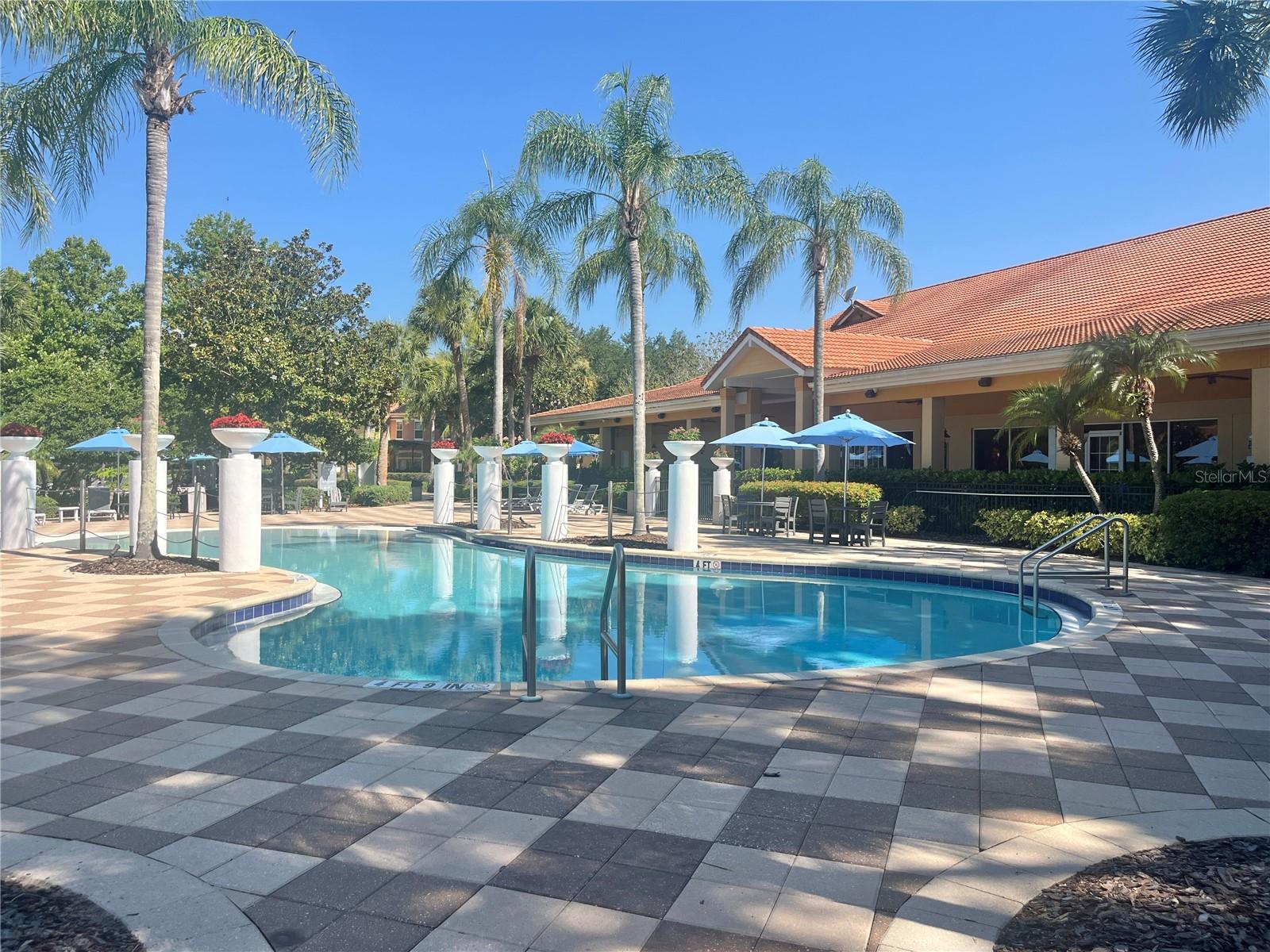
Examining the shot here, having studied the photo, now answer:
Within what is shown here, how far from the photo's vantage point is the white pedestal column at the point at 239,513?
12.2m

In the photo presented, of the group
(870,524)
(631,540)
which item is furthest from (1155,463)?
(631,540)

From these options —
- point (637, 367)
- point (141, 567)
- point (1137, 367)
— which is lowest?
point (141, 567)

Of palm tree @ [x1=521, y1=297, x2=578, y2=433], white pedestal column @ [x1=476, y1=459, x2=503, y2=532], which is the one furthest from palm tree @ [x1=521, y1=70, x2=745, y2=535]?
palm tree @ [x1=521, y1=297, x2=578, y2=433]

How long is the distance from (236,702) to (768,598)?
7772 mm

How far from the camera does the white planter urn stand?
1561cm

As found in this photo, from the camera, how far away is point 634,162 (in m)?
15.6

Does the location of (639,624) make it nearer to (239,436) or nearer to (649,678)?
(649,678)

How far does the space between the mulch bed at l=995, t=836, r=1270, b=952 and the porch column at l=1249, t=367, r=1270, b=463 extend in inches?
504

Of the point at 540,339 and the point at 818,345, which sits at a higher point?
the point at 540,339

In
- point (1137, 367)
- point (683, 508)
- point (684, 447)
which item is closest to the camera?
point (1137, 367)

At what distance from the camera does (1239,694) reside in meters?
5.80

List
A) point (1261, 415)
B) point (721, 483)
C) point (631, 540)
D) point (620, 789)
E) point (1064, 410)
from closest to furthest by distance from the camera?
1. point (620, 789)
2. point (1261, 415)
3. point (1064, 410)
4. point (631, 540)
5. point (721, 483)

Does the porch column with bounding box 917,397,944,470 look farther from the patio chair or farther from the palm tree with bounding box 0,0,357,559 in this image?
the palm tree with bounding box 0,0,357,559

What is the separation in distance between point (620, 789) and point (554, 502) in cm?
→ 1397
